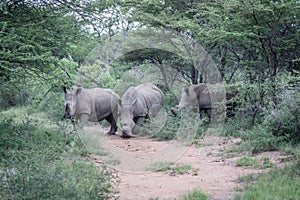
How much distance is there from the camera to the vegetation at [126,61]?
5293mm

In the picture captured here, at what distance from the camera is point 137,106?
12.1m

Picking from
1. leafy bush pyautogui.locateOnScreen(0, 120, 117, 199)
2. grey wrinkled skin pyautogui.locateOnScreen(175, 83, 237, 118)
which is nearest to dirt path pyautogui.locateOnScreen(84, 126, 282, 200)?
leafy bush pyautogui.locateOnScreen(0, 120, 117, 199)

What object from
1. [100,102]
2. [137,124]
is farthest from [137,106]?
[100,102]

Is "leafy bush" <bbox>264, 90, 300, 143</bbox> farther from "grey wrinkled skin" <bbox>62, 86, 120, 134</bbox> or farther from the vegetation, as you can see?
"grey wrinkled skin" <bbox>62, 86, 120, 134</bbox>

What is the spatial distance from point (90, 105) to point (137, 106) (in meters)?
1.54

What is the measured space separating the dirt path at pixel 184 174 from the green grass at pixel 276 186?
29cm

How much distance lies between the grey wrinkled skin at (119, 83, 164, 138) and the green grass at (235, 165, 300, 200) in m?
5.75

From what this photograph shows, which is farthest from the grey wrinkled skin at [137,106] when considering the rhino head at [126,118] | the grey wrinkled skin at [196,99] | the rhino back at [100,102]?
the grey wrinkled skin at [196,99]

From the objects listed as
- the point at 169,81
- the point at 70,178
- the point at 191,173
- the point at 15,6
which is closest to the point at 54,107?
the point at 169,81

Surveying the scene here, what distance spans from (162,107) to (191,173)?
695 cm

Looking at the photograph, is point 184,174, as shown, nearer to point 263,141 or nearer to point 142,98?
point 263,141

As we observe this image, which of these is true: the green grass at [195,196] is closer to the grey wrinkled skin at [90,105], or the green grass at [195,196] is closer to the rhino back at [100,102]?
the grey wrinkled skin at [90,105]

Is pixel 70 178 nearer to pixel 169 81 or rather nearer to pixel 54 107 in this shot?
pixel 54 107

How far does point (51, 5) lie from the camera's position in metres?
7.65
